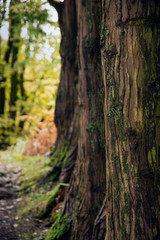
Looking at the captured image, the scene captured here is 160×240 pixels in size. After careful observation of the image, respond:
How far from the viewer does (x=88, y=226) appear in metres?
2.97

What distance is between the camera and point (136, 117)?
5.76ft

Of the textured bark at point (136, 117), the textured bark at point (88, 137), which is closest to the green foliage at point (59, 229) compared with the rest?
the textured bark at point (88, 137)

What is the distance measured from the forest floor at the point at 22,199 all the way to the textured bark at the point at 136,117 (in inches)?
83.1

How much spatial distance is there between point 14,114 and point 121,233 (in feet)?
36.8

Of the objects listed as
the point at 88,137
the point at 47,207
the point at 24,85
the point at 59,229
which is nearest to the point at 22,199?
the point at 47,207

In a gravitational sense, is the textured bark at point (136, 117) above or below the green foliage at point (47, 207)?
above

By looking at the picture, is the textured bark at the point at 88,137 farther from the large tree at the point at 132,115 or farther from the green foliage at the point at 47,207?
the large tree at the point at 132,115

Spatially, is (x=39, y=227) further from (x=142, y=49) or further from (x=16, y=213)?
(x=142, y=49)

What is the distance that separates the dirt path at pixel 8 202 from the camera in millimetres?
3564

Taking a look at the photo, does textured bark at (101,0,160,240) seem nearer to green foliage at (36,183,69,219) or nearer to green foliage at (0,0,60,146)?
green foliage at (36,183,69,219)

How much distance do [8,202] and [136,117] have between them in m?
4.07

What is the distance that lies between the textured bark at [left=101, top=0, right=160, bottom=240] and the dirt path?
229cm

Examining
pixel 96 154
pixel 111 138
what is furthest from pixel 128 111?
pixel 96 154

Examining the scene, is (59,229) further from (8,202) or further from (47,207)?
(8,202)
